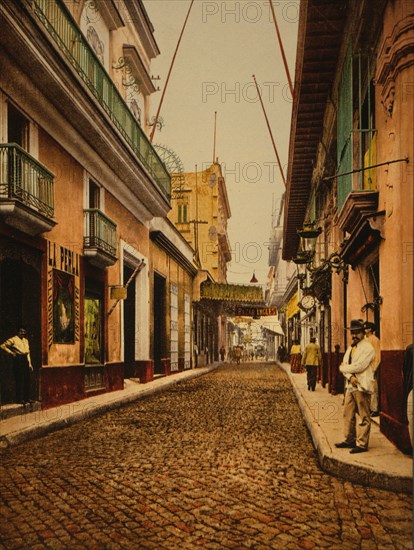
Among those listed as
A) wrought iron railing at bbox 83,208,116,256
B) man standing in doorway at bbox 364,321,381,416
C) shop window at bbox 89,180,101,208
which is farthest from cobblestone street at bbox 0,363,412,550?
shop window at bbox 89,180,101,208

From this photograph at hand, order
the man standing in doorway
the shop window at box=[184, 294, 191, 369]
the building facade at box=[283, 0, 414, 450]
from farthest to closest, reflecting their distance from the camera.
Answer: the shop window at box=[184, 294, 191, 369] → the man standing in doorway → the building facade at box=[283, 0, 414, 450]

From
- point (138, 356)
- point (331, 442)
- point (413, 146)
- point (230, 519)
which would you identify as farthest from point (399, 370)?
point (138, 356)

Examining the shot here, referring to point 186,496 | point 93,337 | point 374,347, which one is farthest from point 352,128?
point 93,337

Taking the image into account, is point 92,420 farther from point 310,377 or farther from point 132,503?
point 310,377

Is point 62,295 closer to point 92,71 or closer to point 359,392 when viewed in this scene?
point 92,71

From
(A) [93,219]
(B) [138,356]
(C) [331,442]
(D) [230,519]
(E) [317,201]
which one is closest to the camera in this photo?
(D) [230,519]

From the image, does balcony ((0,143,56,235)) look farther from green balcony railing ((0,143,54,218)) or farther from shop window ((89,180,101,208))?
shop window ((89,180,101,208))

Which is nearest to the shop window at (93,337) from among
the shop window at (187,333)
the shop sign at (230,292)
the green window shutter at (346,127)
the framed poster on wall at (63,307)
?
the framed poster on wall at (63,307)

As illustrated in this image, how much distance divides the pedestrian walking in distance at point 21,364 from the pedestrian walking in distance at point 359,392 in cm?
603

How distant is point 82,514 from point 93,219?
10608 millimetres

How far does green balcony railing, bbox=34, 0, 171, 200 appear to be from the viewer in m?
12.0

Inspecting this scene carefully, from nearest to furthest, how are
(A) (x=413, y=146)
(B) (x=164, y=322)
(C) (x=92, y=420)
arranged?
(A) (x=413, y=146) < (C) (x=92, y=420) < (B) (x=164, y=322)

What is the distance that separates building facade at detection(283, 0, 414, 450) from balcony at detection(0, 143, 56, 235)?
15.8 ft

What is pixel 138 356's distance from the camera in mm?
21922
